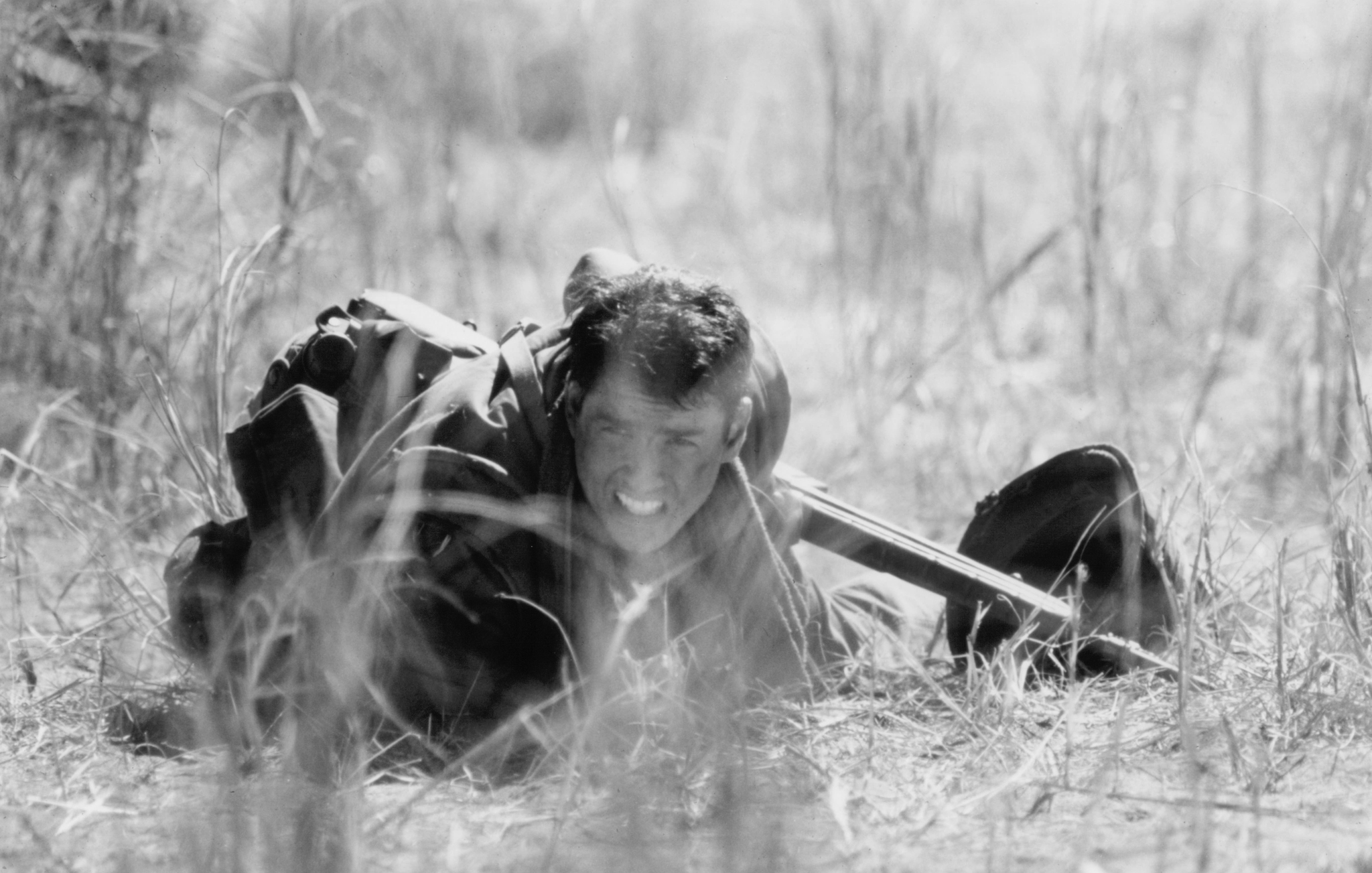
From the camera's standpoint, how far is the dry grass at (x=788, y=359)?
220 cm

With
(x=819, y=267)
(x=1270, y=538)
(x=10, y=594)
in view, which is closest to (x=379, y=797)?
(x=10, y=594)

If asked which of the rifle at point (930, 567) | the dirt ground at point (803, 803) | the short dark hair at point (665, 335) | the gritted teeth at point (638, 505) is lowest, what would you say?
the dirt ground at point (803, 803)

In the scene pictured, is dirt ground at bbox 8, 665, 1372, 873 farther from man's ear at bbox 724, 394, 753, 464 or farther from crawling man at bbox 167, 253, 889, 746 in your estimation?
man's ear at bbox 724, 394, 753, 464

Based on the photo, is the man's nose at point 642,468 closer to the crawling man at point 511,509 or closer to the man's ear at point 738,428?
the crawling man at point 511,509

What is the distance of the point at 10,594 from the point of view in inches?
124

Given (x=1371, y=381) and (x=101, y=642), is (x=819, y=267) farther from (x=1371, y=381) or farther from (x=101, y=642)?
(x=101, y=642)

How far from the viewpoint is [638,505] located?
2529 millimetres

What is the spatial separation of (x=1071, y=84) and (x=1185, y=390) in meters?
2.98

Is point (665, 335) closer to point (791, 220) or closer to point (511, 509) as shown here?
point (511, 509)

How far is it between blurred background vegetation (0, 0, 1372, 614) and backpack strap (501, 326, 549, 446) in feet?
1.98

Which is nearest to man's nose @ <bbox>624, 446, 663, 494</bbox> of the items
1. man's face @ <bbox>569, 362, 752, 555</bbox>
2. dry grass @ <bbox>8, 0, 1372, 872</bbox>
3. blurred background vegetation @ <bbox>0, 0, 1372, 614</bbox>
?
man's face @ <bbox>569, 362, 752, 555</bbox>

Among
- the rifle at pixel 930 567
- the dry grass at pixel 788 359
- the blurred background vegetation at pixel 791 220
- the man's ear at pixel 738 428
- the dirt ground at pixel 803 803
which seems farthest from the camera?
the blurred background vegetation at pixel 791 220

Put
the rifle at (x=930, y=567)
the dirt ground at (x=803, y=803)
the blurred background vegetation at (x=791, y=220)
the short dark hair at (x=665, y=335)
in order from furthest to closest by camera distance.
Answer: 1. the blurred background vegetation at (x=791, y=220)
2. the rifle at (x=930, y=567)
3. the short dark hair at (x=665, y=335)
4. the dirt ground at (x=803, y=803)

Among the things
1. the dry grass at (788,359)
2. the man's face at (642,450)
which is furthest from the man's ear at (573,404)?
the dry grass at (788,359)
